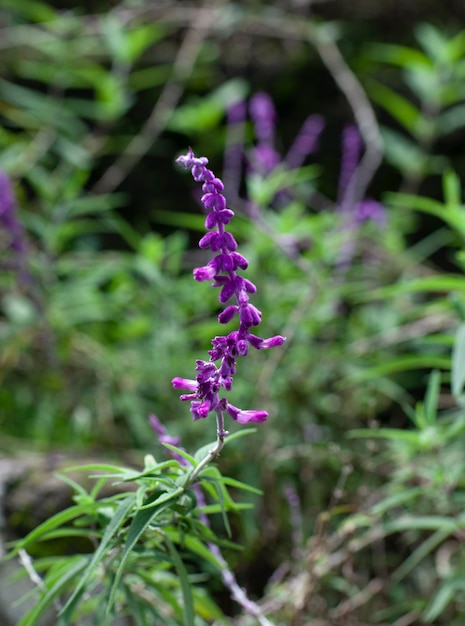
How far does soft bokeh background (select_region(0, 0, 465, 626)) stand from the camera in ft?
6.16

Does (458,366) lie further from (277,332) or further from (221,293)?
(277,332)

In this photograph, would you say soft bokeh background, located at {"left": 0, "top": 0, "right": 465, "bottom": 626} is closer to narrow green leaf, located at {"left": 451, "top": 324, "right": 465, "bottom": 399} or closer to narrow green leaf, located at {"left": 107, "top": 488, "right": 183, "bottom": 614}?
narrow green leaf, located at {"left": 451, "top": 324, "right": 465, "bottom": 399}

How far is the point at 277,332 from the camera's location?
2.39 metres

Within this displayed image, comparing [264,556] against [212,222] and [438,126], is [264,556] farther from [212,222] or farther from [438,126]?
[438,126]

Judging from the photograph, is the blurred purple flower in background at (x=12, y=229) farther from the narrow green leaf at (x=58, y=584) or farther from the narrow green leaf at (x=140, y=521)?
the narrow green leaf at (x=140, y=521)

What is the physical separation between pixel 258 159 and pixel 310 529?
1221mm

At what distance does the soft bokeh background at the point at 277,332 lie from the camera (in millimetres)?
1878

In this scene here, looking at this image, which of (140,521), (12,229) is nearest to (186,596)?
(140,521)

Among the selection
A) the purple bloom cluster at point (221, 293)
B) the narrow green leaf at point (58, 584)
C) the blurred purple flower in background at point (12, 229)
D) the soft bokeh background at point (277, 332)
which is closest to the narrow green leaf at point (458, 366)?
the soft bokeh background at point (277, 332)

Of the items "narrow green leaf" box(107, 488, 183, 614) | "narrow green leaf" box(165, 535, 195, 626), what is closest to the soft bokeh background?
"narrow green leaf" box(165, 535, 195, 626)

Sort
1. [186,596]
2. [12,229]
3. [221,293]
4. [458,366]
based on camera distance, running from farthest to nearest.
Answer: [12,229] < [458,366] < [186,596] < [221,293]

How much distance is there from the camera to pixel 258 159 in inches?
107

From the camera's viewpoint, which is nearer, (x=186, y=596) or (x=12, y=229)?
(x=186, y=596)

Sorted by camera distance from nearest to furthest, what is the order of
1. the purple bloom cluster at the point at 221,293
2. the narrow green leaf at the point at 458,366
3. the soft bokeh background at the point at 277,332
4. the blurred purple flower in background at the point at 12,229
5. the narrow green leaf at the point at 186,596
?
the purple bloom cluster at the point at 221,293
the narrow green leaf at the point at 186,596
the narrow green leaf at the point at 458,366
the soft bokeh background at the point at 277,332
the blurred purple flower in background at the point at 12,229
